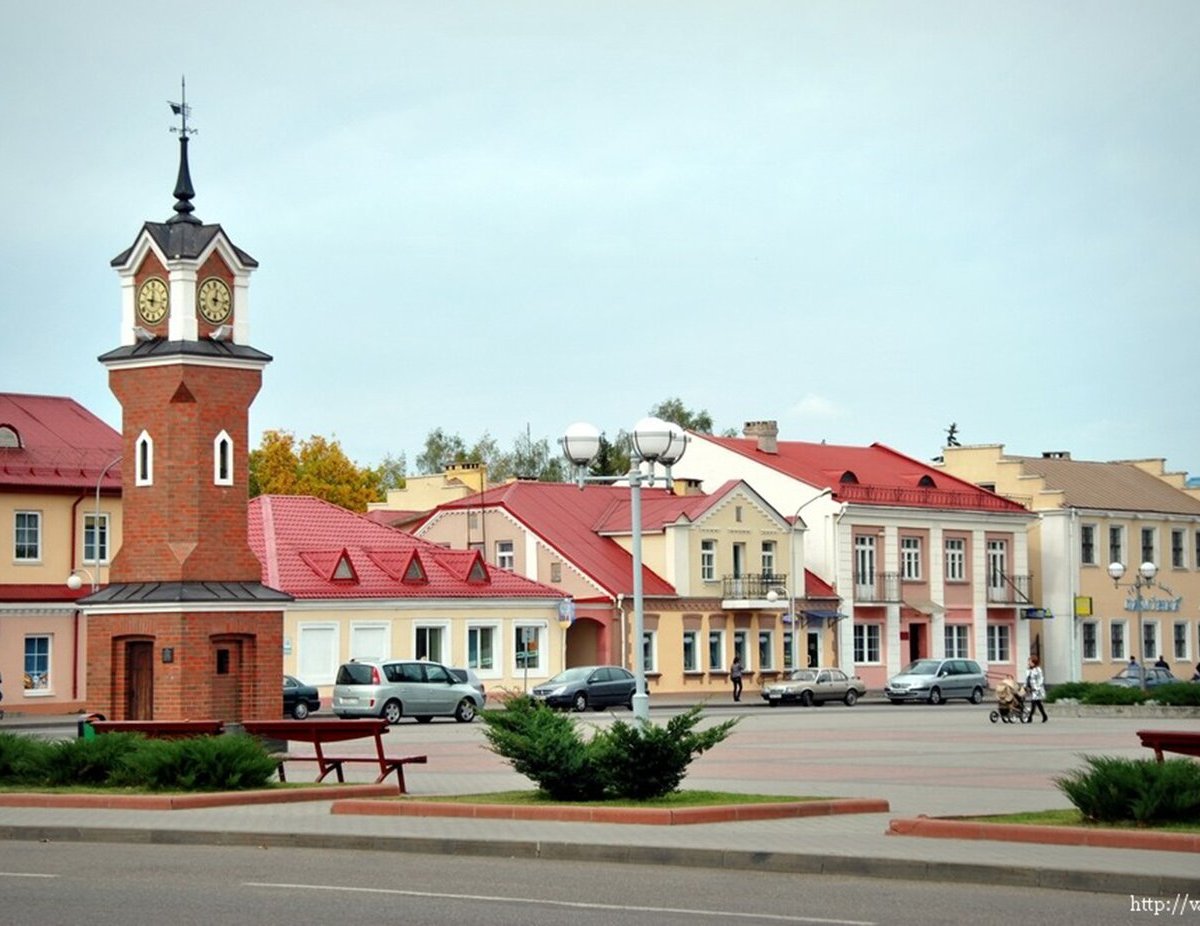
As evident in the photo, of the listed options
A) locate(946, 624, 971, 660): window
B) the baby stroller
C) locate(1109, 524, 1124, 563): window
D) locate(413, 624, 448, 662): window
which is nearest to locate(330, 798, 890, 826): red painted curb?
the baby stroller

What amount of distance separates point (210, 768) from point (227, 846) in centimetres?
380

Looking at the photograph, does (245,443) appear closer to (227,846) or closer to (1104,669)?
(227,846)

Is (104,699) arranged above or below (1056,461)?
below

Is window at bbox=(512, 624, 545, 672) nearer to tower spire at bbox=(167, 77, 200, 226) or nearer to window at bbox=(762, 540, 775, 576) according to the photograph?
window at bbox=(762, 540, 775, 576)

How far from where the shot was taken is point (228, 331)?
33562mm

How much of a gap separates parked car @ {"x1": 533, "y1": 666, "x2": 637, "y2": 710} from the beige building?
3228cm

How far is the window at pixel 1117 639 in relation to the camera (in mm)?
89125

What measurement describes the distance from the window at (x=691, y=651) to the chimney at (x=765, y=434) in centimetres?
1197

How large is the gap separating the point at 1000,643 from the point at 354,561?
3213cm

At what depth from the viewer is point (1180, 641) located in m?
92.1

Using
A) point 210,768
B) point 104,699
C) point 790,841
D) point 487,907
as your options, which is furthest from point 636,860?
point 104,699

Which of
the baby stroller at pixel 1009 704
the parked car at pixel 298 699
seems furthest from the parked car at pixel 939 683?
the parked car at pixel 298 699

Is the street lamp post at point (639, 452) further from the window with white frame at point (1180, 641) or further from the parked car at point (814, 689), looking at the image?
the window with white frame at point (1180, 641)

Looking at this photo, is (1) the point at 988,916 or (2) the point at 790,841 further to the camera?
(2) the point at 790,841
